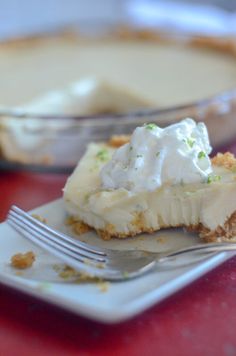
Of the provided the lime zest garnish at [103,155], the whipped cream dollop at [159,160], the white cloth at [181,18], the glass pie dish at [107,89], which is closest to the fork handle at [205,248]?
the whipped cream dollop at [159,160]

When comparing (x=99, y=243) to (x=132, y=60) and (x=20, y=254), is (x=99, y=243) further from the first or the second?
(x=132, y=60)

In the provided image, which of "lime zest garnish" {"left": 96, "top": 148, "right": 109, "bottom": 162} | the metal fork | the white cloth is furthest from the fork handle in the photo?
the white cloth

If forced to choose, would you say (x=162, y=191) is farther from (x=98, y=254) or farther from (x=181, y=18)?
(x=181, y=18)

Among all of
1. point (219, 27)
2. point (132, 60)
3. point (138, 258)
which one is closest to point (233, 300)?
point (138, 258)

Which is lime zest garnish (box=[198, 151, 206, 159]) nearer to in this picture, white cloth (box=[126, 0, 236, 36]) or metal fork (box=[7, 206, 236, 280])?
metal fork (box=[7, 206, 236, 280])

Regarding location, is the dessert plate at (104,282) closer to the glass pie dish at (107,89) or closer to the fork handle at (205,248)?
the fork handle at (205,248)

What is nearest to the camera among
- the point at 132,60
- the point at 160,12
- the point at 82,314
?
the point at 82,314

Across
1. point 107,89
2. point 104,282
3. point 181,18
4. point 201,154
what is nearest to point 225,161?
point 201,154
